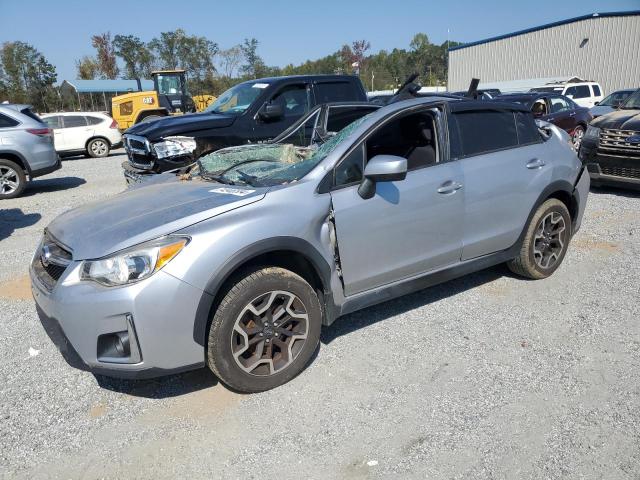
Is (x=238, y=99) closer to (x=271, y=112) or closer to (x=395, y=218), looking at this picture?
(x=271, y=112)

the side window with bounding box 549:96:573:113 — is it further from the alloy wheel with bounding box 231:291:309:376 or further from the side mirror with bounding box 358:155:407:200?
the alloy wheel with bounding box 231:291:309:376

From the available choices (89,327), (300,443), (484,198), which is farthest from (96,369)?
(484,198)

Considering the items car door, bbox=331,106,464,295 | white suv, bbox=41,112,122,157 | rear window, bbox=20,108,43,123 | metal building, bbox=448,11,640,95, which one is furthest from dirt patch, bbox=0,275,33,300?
metal building, bbox=448,11,640,95

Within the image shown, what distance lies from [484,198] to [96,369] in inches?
116

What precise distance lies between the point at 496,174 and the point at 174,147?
425 centimetres

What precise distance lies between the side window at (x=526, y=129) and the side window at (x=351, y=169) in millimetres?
1735

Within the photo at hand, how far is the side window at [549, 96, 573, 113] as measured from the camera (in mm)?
13125

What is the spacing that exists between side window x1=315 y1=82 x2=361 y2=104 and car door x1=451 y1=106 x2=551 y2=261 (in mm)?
3800

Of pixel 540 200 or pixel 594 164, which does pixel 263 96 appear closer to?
pixel 540 200

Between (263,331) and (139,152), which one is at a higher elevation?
(139,152)

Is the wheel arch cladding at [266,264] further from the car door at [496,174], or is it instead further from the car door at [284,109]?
the car door at [284,109]

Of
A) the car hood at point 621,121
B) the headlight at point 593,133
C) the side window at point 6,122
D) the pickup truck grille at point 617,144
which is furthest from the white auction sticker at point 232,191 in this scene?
the side window at point 6,122

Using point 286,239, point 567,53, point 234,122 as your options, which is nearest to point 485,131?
point 286,239

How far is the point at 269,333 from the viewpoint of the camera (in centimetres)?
301
